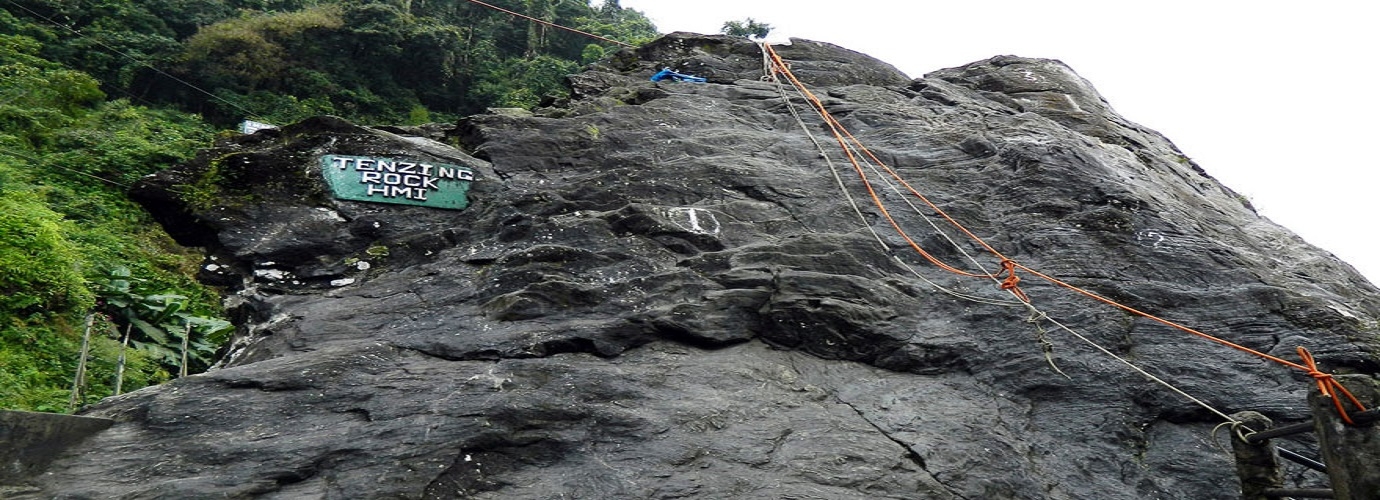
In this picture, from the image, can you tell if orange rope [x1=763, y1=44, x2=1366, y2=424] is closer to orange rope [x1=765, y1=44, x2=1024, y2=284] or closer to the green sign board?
orange rope [x1=765, y1=44, x2=1024, y2=284]

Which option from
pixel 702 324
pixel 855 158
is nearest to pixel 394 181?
pixel 702 324

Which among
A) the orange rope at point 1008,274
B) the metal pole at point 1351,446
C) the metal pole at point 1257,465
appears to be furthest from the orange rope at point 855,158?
the metal pole at point 1351,446

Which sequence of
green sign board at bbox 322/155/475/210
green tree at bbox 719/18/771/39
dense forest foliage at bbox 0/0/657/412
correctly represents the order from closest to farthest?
green sign board at bbox 322/155/475/210 → dense forest foliage at bbox 0/0/657/412 → green tree at bbox 719/18/771/39

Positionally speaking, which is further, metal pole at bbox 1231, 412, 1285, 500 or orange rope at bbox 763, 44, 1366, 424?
metal pole at bbox 1231, 412, 1285, 500

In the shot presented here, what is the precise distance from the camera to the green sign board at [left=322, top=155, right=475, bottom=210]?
25.8ft

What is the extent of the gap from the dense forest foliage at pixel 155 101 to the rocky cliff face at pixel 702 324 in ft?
25.9

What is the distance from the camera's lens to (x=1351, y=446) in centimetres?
A: 485

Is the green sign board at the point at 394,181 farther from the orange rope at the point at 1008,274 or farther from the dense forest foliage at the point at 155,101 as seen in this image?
the dense forest foliage at the point at 155,101

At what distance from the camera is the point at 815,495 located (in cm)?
550

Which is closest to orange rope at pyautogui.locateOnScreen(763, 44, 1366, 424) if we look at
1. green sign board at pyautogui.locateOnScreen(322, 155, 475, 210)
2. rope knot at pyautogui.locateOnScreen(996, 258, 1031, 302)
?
rope knot at pyautogui.locateOnScreen(996, 258, 1031, 302)

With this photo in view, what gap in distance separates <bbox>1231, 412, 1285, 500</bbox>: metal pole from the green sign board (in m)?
5.57

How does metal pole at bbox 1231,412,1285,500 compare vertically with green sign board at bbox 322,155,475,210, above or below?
below

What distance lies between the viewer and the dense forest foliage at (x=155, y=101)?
48.0 ft

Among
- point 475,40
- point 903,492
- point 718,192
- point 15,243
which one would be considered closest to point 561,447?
point 903,492
